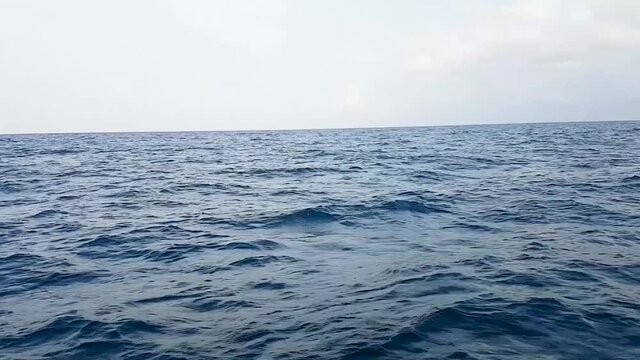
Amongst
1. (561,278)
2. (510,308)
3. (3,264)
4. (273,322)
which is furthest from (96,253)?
(561,278)

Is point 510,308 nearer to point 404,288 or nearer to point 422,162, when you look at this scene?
point 404,288

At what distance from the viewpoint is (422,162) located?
3266 cm

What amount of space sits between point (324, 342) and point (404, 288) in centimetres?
262

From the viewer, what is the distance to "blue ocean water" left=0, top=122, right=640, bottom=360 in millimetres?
6492

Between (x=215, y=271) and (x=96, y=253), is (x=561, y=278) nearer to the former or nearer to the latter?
(x=215, y=271)

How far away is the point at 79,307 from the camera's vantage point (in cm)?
806

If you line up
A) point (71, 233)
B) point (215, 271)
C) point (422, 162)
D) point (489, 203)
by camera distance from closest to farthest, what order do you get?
point (215, 271) → point (71, 233) → point (489, 203) → point (422, 162)

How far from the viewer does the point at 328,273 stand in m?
9.65

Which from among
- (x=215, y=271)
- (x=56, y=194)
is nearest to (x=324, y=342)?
(x=215, y=271)

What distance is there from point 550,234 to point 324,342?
27.8 feet

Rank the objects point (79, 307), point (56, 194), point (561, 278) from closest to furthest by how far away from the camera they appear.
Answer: point (79, 307) < point (561, 278) < point (56, 194)

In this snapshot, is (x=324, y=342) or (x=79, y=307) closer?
(x=324, y=342)

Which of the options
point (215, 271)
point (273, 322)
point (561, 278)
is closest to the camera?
point (273, 322)

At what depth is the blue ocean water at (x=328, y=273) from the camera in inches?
256
